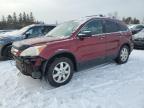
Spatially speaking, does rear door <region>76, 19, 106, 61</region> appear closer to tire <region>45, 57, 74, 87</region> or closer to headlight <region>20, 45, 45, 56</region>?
tire <region>45, 57, 74, 87</region>

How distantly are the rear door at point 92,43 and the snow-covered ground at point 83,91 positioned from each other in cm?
57

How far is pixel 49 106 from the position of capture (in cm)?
373

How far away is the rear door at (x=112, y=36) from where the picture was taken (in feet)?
19.4

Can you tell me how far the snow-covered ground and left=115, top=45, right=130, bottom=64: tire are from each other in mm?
641

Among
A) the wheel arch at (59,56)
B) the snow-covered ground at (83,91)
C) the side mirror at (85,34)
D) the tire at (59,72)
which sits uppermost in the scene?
the side mirror at (85,34)

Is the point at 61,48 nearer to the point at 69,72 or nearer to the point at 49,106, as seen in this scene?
the point at 69,72

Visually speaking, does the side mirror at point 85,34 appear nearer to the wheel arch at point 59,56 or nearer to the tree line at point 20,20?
the wheel arch at point 59,56

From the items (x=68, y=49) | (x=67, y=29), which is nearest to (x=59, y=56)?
(x=68, y=49)

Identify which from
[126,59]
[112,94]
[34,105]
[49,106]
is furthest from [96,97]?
[126,59]

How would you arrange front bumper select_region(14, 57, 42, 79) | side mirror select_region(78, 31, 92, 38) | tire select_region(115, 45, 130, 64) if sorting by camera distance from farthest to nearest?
1. tire select_region(115, 45, 130, 64)
2. side mirror select_region(78, 31, 92, 38)
3. front bumper select_region(14, 57, 42, 79)

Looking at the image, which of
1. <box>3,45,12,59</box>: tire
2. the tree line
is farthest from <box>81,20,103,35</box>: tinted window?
the tree line

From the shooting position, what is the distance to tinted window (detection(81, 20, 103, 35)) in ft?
17.5

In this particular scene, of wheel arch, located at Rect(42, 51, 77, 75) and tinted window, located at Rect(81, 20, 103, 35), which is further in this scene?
tinted window, located at Rect(81, 20, 103, 35)

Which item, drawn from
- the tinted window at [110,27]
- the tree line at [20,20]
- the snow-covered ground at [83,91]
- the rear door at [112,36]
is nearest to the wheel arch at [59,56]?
the snow-covered ground at [83,91]
